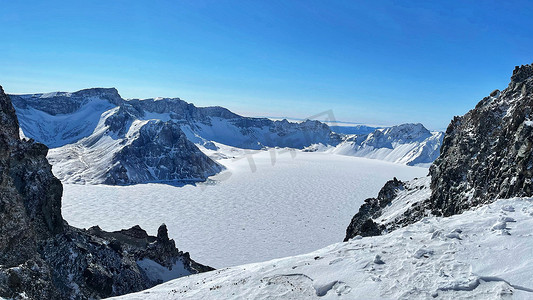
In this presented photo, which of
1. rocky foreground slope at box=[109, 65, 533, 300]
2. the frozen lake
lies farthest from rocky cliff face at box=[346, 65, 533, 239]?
the frozen lake

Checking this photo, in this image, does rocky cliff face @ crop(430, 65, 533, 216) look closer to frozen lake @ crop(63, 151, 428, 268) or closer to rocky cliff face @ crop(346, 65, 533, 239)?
rocky cliff face @ crop(346, 65, 533, 239)

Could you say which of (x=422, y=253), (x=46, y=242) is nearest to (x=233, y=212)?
(x=46, y=242)

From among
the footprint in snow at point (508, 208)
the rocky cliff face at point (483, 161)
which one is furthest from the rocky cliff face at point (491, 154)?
the footprint in snow at point (508, 208)

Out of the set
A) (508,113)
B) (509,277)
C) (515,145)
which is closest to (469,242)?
(509,277)

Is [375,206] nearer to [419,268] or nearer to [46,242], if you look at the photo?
[419,268]

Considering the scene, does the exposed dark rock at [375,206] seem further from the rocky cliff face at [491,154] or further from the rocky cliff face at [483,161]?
the rocky cliff face at [491,154]

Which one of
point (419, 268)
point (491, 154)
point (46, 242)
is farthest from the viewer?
point (46, 242)
